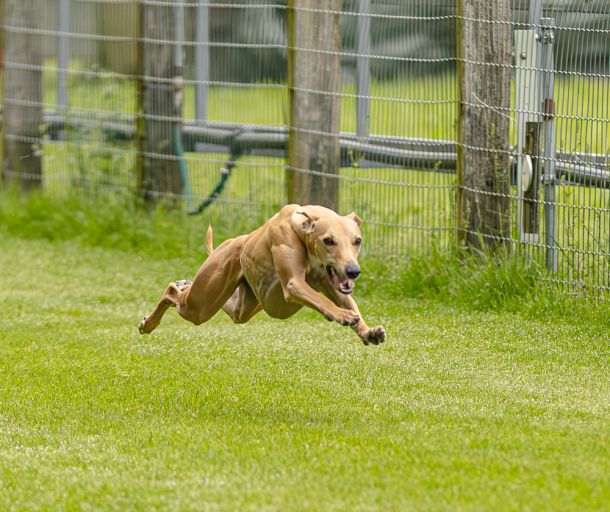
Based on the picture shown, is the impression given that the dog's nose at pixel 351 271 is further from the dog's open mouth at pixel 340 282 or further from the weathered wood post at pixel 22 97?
the weathered wood post at pixel 22 97

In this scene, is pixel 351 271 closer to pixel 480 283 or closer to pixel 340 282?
pixel 340 282

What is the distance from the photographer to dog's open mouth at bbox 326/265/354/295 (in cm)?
534

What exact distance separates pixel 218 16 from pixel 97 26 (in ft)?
6.05

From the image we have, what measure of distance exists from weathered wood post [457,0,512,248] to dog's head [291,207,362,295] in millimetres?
2994

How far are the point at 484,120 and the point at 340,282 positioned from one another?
3271 millimetres

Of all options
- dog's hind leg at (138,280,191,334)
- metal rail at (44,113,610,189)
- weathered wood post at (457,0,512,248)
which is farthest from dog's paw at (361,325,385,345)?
weathered wood post at (457,0,512,248)

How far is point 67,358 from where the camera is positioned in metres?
7.22

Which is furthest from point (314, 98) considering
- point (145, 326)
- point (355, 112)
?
point (145, 326)

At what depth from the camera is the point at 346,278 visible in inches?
210

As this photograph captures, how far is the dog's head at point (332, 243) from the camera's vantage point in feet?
17.5

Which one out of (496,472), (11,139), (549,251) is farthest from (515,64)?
(11,139)

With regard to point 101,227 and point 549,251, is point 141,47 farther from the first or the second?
point 549,251

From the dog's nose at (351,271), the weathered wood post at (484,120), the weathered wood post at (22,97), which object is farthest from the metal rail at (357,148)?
the dog's nose at (351,271)

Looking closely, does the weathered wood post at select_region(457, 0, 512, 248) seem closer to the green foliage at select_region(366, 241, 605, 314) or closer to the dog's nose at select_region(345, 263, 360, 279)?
the green foliage at select_region(366, 241, 605, 314)
